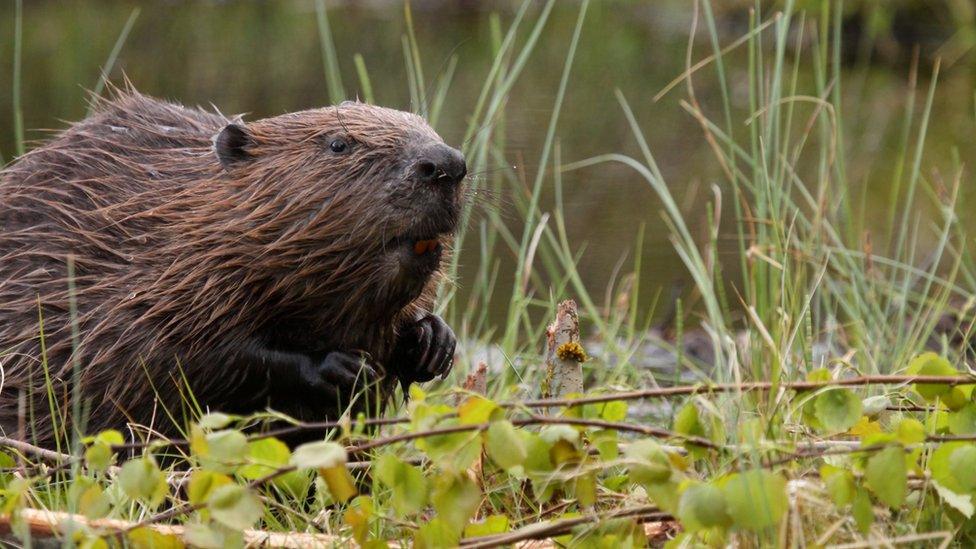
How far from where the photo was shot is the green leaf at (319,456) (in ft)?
5.56

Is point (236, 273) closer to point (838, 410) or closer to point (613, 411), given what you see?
point (613, 411)

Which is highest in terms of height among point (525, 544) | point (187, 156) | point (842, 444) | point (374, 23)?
point (187, 156)

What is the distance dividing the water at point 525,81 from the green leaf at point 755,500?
2792 mm

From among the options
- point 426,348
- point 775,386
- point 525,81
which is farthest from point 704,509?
point 525,81

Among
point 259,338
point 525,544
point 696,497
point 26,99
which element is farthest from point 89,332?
point 26,99

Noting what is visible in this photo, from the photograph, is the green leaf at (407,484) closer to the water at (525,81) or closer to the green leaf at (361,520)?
the green leaf at (361,520)

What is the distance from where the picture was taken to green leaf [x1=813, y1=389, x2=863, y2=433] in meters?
1.97

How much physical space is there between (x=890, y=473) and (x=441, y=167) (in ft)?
3.12

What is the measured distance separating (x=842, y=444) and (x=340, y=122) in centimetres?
110

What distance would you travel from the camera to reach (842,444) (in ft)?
6.84

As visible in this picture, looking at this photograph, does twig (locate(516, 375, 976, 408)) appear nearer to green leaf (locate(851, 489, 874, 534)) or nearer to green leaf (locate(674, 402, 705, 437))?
green leaf (locate(674, 402, 705, 437))

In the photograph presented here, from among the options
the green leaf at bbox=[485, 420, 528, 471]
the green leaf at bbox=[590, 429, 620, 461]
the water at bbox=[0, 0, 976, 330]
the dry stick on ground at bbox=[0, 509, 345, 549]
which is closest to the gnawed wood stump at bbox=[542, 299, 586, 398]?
the green leaf at bbox=[590, 429, 620, 461]

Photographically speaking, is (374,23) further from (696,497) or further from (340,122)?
(696,497)

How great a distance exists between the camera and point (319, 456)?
1717 millimetres
